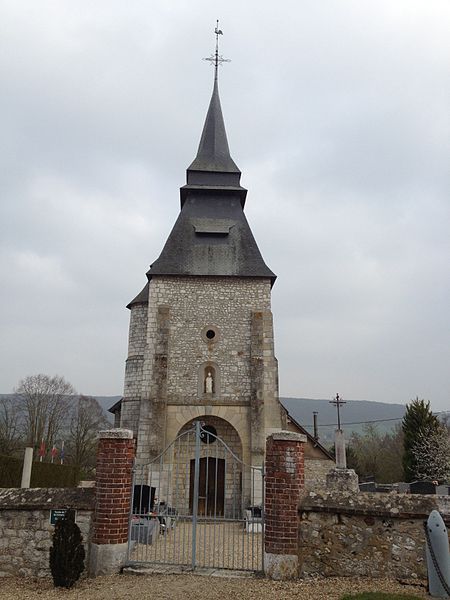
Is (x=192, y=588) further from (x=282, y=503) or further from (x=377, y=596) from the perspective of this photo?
(x=377, y=596)

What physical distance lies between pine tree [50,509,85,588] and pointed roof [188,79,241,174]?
18.1m

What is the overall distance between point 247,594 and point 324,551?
48.3 inches

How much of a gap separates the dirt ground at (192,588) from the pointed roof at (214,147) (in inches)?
731

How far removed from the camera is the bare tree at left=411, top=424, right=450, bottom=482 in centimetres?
2533

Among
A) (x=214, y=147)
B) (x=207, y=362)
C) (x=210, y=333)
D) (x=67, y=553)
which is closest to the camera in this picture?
(x=67, y=553)

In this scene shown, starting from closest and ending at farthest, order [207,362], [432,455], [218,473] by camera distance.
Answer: [218,473]
[207,362]
[432,455]

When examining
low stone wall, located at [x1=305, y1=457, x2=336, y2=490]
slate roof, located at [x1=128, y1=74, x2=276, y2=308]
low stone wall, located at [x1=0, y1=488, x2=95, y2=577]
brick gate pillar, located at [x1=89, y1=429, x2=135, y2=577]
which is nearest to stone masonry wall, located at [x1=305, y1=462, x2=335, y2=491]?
low stone wall, located at [x1=305, y1=457, x2=336, y2=490]

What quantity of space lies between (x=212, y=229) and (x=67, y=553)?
15.5 m

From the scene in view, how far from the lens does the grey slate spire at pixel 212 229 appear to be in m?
19.2

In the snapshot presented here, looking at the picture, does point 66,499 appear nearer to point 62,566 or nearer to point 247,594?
point 62,566

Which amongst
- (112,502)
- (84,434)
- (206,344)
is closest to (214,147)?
(206,344)

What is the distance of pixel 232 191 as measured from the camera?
850 inches

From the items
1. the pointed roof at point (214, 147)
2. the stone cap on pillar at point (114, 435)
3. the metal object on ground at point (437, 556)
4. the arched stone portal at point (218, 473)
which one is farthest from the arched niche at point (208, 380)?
the metal object on ground at point (437, 556)

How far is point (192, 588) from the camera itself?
5.97 meters
